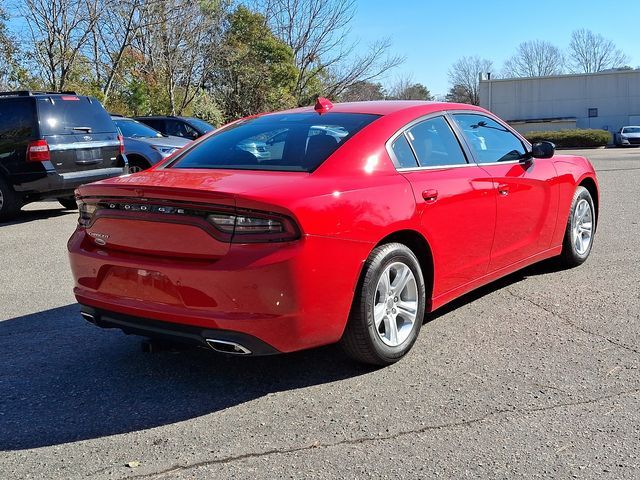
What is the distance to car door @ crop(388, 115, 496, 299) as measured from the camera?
4090 mm

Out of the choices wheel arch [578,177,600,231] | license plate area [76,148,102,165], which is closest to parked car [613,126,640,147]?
wheel arch [578,177,600,231]

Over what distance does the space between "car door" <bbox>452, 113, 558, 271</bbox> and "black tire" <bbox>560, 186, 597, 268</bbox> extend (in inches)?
16.5

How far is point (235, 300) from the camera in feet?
10.5

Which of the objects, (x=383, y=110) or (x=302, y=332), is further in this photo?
(x=383, y=110)

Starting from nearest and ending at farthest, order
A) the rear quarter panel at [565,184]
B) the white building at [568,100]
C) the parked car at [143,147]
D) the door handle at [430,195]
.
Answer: the door handle at [430,195] → the rear quarter panel at [565,184] → the parked car at [143,147] → the white building at [568,100]

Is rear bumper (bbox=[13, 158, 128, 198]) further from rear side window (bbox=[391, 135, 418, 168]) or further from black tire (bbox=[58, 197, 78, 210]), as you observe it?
rear side window (bbox=[391, 135, 418, 168])

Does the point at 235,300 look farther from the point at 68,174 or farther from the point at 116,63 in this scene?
the point at 116,63

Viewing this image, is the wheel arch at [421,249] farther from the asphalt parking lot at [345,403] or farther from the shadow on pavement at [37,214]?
the shadow on pavement at [37,214]

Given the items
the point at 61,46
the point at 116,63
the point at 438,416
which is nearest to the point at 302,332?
the point at 438,416

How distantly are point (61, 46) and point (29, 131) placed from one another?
11.5 meters

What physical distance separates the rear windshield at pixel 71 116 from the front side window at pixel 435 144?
6.89 m

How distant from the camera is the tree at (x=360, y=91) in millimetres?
37312

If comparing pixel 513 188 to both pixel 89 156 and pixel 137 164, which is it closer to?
pixel 89 156

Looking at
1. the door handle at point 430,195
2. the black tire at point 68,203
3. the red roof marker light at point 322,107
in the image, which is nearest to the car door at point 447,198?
the door handle at point 430,195
